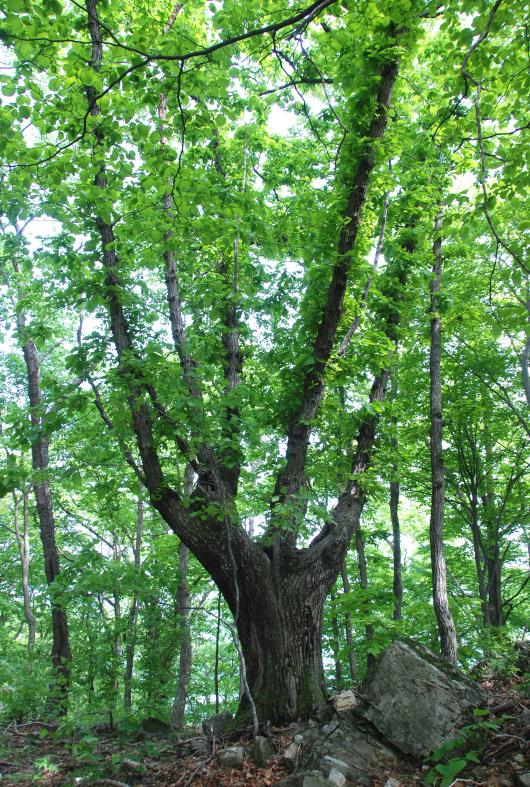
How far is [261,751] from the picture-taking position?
4371 mm

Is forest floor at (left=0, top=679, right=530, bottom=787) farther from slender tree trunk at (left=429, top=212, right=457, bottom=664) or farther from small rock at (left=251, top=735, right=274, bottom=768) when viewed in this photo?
slender tree trunk at (left=429, top=212, right=457, bottom=664)

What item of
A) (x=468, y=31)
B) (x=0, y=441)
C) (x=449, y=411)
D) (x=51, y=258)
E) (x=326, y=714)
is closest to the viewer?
(x=468, y=31)

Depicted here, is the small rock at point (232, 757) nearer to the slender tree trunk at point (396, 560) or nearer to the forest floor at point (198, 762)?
the forest floor at point (198, 762)

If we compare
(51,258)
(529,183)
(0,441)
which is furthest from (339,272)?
(0,441)

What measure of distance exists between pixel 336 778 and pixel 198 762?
1590 mm

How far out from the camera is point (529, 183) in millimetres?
3590

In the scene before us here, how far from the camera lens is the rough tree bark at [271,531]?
17.2 ft

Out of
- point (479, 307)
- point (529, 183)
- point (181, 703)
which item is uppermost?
point (479, 307)

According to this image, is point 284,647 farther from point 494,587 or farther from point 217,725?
point 494,587

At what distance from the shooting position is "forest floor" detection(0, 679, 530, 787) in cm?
333

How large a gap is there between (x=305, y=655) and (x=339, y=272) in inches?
164

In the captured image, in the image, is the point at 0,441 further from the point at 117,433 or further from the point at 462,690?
the point at 462,690

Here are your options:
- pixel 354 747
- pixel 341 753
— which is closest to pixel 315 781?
pixel 341 753

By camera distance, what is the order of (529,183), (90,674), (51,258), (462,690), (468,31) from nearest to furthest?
(468,31), (529,183), (462,690), (51,258), (90,674)
